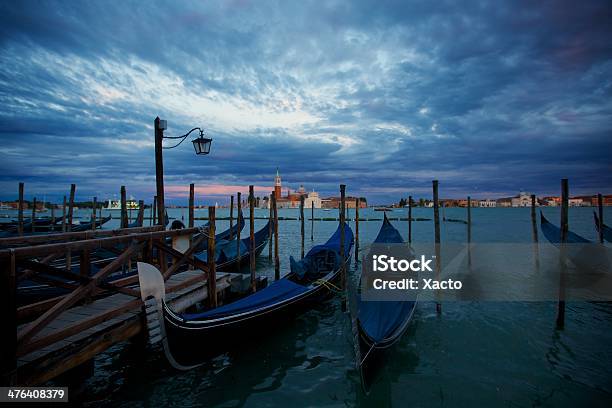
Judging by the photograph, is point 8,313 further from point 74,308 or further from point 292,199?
point 292,199

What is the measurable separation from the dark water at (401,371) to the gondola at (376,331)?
44cm

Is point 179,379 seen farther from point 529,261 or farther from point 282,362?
point 529,261

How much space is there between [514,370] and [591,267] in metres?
7.80

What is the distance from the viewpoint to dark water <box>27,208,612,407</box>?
3.95m

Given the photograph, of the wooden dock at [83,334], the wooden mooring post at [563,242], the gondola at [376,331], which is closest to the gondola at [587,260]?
the wooden mooring post at [563,242]

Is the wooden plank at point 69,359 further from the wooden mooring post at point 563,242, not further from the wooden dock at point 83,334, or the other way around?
the wooden mooring post at point 563,242

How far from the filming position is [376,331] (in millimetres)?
4305

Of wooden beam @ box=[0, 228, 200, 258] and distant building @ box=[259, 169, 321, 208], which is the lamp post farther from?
distant building @ box=[259, 169, 321, 208]

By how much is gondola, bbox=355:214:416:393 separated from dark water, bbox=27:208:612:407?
1.45ft

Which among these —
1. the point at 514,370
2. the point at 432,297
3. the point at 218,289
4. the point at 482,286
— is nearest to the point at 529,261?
the point at 482,286

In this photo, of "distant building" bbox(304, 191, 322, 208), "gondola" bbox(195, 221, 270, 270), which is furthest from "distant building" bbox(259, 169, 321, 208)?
"gondola" bbox(195, 221, 270, 270)

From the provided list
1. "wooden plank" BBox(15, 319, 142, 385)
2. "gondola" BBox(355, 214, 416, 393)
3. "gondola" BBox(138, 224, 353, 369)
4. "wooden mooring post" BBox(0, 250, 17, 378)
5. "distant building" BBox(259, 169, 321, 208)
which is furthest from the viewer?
"distant building" BBox(259, 169, 321, 208)

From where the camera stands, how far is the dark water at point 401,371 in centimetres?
395

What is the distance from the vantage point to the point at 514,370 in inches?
181
